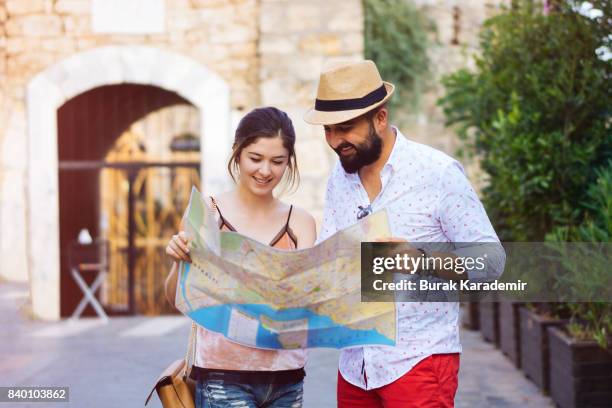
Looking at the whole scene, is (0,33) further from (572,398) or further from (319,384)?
(572,398)

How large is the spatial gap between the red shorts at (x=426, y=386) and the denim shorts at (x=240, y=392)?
0.85ft

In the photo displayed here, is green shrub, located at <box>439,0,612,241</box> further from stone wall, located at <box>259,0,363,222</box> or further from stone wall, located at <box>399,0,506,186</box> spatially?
stone wall, located at <box>399,0,506,186</box>

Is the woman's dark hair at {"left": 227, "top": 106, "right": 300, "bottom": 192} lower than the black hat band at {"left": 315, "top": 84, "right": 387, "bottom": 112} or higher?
lower

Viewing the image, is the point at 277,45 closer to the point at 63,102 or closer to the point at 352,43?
the point at 352,43

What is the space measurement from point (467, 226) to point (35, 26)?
26.2 ft

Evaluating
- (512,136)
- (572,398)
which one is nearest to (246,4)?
(512,136)

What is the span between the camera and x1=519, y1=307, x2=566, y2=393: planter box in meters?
5.95

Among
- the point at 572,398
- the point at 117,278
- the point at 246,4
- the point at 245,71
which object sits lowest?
the point at 117,278

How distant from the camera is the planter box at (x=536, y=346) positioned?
19.5ft

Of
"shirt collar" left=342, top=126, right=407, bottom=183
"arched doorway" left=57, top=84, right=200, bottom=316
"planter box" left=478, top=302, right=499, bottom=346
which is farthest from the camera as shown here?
"arched doorway" left=57, top=84, right=200, bottom=316

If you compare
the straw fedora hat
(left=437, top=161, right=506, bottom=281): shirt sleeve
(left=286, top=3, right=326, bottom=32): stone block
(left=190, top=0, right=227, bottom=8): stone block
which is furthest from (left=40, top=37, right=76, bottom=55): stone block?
(left=437, top=161, right=506, bottom=281): shirt sleeve

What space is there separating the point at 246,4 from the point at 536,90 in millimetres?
4177

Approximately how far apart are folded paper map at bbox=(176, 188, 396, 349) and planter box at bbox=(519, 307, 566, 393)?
3.83 meters

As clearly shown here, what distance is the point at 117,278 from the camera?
1066cm
